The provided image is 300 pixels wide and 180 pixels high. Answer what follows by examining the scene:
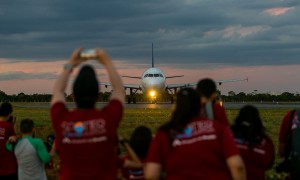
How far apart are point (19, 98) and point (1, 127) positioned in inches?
4205

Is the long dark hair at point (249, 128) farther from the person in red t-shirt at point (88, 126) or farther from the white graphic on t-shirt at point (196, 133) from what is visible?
the person in red t-shirt at point (88, 126)

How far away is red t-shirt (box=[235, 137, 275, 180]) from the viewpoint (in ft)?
17.4

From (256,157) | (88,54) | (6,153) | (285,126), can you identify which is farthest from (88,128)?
(6,153)

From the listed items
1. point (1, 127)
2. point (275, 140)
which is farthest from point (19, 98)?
point (1, 127)

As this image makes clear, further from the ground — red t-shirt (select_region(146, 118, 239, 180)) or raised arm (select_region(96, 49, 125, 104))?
raised arm (select_region(96, 49, 125, 104))

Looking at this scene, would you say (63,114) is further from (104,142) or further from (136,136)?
(136,136)

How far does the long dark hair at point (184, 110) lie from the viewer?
452 cm

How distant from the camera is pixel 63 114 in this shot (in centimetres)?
457

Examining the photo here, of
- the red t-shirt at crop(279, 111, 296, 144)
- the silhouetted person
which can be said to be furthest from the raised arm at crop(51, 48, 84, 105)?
the red t-shirt at crop(279, 111, 296, 144)

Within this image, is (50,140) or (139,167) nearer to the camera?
(139,167)

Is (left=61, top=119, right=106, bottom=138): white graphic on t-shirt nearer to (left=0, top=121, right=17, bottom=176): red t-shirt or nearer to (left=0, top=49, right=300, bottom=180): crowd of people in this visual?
(left=0, top=49, right=300, bottom=180): crowd of people

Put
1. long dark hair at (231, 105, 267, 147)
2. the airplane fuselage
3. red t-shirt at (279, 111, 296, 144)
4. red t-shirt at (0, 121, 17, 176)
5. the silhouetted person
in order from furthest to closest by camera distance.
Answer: the airplane fuselage
red t-shirt at (0, 121, 17, 176)
the silhouetted person
red t-shirt at (279, 111, 296, 144)
long dark hair at (231, 105, 267, 147)

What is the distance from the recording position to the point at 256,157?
534cm

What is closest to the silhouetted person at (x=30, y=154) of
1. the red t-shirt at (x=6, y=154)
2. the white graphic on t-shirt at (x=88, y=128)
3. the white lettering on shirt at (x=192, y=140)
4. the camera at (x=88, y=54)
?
the red t-shirt at (x=6, y=154)
